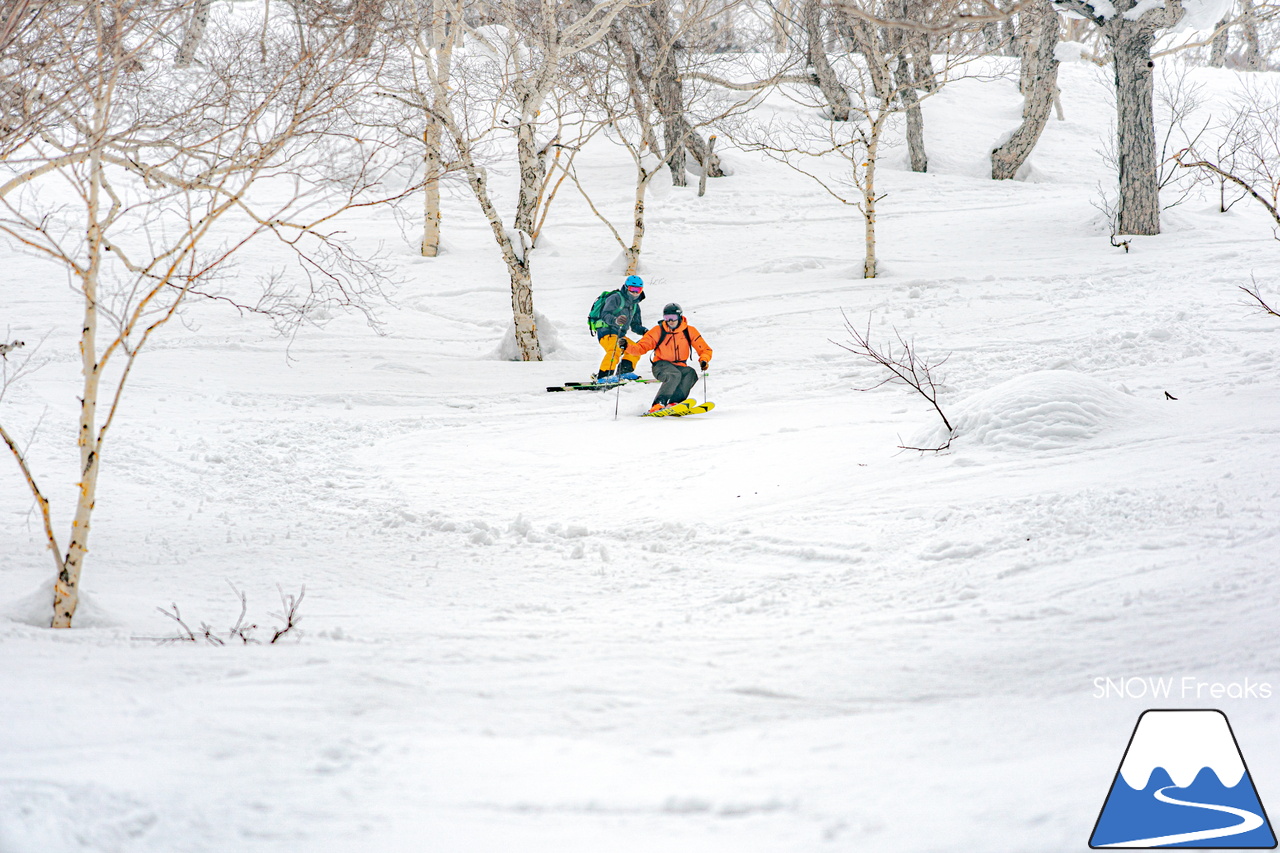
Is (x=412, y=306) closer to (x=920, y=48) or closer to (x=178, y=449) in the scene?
(x=178, y=449)

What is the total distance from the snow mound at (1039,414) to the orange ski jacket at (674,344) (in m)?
3.00

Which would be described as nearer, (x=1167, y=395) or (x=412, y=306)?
(x=1167, y=395)

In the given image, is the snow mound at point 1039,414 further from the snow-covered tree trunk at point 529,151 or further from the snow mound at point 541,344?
the snow-covered tree trunk at point 529,151

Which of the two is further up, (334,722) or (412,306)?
(412,306)

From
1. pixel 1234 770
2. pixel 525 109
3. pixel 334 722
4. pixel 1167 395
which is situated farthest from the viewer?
pixel 525 109

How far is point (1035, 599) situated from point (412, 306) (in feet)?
40.7

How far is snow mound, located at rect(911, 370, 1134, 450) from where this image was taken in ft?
18.7

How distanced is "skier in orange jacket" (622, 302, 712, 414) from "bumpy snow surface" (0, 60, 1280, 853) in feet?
1.44

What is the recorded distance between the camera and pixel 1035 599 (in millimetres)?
3664

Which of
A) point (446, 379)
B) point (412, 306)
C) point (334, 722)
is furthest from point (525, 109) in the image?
point (334, 722)

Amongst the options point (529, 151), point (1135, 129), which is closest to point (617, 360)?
point (529, 151)

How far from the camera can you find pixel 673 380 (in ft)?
28.6

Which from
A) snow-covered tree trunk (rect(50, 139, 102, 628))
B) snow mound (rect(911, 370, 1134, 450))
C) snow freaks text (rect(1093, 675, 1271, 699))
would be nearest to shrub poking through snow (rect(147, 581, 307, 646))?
snow-covered tree trunk (rect(50, 139, 102, 628))

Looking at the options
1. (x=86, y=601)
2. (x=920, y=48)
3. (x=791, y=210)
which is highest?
(x=920, y=48)
